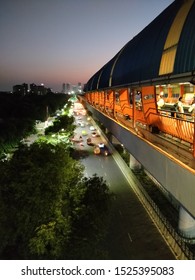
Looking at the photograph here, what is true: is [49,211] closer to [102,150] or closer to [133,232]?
[133,232]

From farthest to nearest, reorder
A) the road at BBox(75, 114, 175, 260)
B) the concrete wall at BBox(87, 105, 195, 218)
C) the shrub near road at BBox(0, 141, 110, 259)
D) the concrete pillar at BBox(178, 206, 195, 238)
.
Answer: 1. the concrete pillar at BBox(178, 206, 195, 238)
2. the road at BBox(75, 114, 175, 260)
3. the shrub near road at BBox(0, 141, 110, 259)
4. the concrete wall at BBox(87, 105, 195, 218)

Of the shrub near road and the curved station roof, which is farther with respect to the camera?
the shrub near road

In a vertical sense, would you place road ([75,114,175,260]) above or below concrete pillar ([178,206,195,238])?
below

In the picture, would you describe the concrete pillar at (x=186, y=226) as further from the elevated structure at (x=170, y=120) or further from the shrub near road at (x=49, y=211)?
the shrub near road at (x=49, y=211)

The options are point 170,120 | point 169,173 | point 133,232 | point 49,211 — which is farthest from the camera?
point 133,232

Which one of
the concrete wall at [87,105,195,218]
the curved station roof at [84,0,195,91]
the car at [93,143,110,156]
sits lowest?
the car at [93,143,110,156]

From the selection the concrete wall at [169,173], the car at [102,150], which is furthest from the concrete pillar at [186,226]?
the car at [102,150]

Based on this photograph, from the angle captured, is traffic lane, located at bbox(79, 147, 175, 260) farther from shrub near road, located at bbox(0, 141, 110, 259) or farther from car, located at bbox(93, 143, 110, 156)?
car, located at bbox(93, 143, 110, 156)

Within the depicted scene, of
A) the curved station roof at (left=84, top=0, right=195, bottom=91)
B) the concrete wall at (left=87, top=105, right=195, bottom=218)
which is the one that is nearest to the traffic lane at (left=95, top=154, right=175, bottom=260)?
the concrete wall at (left=87, top=105, right=195, bottom=218)

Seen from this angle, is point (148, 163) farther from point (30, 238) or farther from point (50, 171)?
point (30, 238)

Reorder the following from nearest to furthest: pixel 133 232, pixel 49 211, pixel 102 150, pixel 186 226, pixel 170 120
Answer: pixel 170 120
pixel 49 211
pixel 186 226
pixel 133 232
pixel 102 150

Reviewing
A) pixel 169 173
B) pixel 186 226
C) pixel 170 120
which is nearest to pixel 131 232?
pixel 186 226

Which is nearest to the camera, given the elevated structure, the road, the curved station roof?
the elevated structure

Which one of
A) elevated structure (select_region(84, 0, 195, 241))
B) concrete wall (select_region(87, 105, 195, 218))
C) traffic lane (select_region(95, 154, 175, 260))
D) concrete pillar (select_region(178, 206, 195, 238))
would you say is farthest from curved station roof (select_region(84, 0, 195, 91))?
traffic lane (select_region(95, 154, 175, 260))
